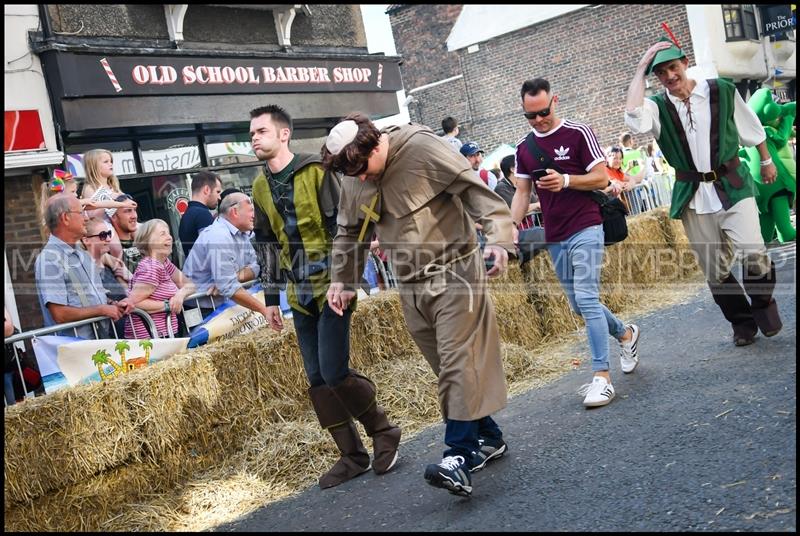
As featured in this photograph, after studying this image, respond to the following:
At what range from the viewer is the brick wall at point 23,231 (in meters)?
12.0

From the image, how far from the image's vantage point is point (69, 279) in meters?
6.98

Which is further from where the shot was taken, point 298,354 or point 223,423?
point 298,354

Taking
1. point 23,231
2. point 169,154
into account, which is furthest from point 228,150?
point 23,231

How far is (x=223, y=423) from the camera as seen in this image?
21.6 ft

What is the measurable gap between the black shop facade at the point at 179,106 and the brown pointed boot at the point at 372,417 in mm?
7299

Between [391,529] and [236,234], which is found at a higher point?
[236,234]

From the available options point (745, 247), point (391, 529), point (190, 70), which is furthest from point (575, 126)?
point (190, 70)

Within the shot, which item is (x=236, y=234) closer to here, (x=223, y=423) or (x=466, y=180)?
(x=223, y=423)

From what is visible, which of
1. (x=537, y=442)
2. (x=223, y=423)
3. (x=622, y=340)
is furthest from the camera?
(x=622, y=340)

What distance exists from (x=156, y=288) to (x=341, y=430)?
7.91ft

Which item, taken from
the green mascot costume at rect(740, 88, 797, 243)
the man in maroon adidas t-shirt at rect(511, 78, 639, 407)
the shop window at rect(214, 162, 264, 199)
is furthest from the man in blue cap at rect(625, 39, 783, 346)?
the shop window at rect(214, 162, 264, 199)

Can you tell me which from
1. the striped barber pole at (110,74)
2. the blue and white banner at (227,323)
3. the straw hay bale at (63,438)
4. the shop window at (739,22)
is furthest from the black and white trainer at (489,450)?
the shop window at (739,22)

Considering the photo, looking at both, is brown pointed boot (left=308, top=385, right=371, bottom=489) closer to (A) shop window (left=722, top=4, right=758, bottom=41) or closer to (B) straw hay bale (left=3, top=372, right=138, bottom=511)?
(B) straw hay bale (left=3, top=372, right=138, bottom=511)

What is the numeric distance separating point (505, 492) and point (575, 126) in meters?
2.90
